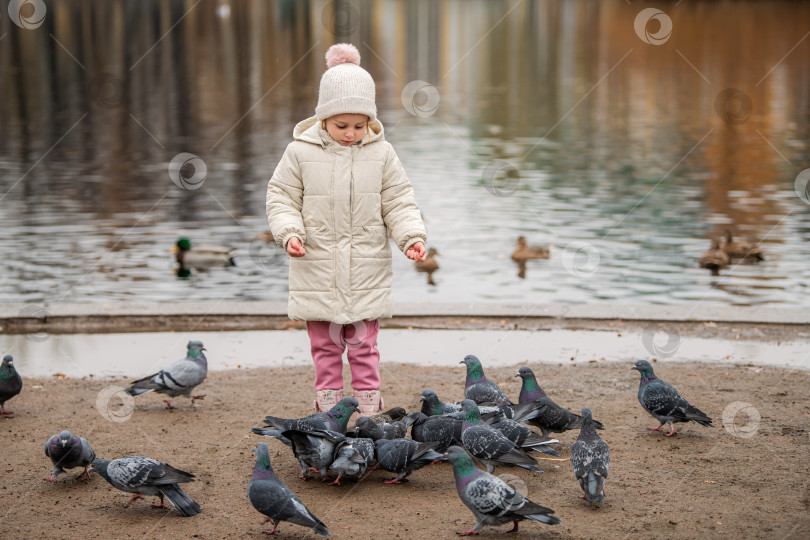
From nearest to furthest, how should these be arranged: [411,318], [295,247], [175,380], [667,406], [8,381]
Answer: [295,247], [667,406], [8,381], [175,380], [411,318]

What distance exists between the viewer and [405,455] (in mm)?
5676

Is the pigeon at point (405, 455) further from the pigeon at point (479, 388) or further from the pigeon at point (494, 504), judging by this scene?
the pigeon at point (479, 388)

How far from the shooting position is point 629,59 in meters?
56.1

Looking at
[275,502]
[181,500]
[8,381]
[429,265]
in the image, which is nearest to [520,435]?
[275,502]

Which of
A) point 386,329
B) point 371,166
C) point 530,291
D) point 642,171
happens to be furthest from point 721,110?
point 371,166

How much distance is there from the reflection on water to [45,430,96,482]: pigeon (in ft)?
22.5

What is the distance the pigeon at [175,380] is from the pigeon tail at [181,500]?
1561 millimetres

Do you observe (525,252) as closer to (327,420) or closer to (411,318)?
(411,318)

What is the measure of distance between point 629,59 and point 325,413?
52.9m

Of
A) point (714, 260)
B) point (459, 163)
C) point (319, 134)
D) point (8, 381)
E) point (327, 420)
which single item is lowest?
point (327, 420)

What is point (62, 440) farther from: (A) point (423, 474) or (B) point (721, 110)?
(B) point (721, 110)

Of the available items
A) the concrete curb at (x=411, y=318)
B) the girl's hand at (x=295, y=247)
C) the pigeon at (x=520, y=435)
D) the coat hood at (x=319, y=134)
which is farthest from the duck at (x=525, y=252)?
the girl's hand at (x=295, y=247)

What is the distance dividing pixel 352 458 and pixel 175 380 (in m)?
1.78

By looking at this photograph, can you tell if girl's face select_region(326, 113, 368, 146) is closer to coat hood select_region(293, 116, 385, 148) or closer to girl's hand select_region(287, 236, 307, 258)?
coat hood select_region(293, 116, 385, 148)
